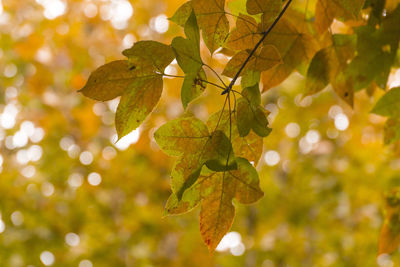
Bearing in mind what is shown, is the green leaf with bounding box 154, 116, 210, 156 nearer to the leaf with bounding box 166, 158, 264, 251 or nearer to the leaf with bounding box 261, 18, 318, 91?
the leaf with bounding box 166, 158, 264, 251

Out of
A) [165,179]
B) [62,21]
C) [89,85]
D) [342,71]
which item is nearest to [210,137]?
[89,85]

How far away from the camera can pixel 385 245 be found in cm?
90

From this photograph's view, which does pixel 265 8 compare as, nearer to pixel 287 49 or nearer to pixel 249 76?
pixel 249 76

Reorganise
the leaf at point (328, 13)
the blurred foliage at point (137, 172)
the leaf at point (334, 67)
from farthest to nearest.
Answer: the blurred foliage at point (137, 172), the leaf at point (334, 67), the leaf at point (328, 13)

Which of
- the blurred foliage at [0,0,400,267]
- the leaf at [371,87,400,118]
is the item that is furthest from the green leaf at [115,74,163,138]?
the blurred foliage at [0,0,400,267]

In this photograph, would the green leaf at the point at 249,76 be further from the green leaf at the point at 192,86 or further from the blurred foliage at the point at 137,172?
the blurred foliage at the point at 137,172

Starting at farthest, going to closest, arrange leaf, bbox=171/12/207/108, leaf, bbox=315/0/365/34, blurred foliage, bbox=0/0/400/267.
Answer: blurred foliage, bbox=0/0/400/267
leaf, bbox=315/0/365/34
leaf, bbox=171/12/207/108

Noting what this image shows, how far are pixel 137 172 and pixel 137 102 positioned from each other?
10.0 feet

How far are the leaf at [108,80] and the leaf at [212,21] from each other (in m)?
0.13

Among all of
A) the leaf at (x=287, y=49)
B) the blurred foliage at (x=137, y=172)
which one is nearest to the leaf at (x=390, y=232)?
the leaf at (x=287, y=49)

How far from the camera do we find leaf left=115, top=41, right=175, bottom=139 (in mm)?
597

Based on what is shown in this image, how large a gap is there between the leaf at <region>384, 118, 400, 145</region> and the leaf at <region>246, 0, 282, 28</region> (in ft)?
1.48

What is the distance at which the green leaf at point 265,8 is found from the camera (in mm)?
617

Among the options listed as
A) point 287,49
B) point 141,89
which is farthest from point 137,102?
point 287,49
